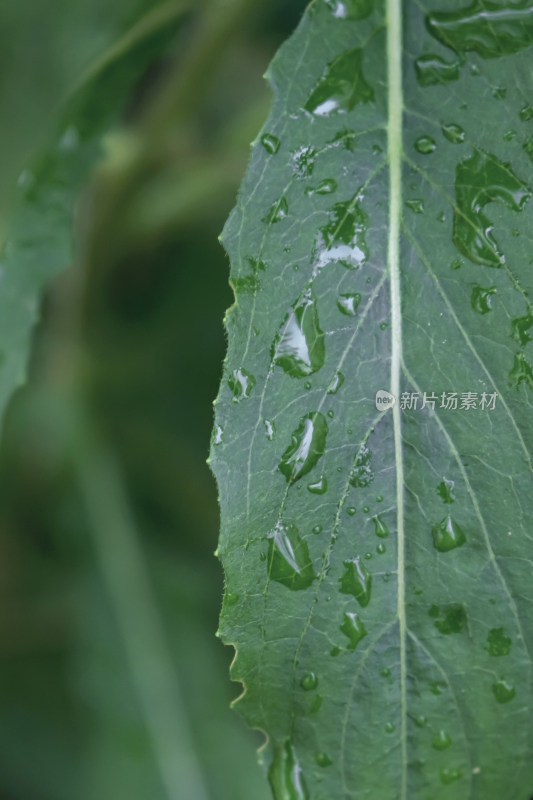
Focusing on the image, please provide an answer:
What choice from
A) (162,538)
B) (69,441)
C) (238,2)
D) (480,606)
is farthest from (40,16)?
(480,606)

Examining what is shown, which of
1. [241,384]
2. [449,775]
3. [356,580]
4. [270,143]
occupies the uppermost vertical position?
[270,143]

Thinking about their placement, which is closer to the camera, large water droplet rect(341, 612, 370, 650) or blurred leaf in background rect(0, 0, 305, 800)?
large water droplet rect(341, 612, 370, 650)

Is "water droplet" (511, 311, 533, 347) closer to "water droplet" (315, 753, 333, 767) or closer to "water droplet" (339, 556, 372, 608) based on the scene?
"water droplet" (339, 556, 372, 608)

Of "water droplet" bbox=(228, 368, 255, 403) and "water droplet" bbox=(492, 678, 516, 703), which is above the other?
"water droplet" bbox=(228, 368, 255, 403)

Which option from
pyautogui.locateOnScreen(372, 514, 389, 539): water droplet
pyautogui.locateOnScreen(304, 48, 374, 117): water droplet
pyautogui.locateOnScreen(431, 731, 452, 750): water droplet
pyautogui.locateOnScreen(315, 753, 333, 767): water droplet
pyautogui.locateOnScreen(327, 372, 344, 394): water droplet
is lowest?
pyautogui.locateOnScreen(431, 731, 452, 750): water droplet

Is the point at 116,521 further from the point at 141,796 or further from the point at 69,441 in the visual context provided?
the point at 141,796

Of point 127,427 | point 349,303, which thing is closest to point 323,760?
point 349,303

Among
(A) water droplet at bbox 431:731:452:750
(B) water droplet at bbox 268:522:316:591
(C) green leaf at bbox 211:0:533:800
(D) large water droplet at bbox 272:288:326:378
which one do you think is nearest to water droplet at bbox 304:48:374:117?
(C) green leaf at bbox 211:0:533:800

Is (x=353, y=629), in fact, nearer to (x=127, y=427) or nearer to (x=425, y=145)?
(x=425, y=145)
